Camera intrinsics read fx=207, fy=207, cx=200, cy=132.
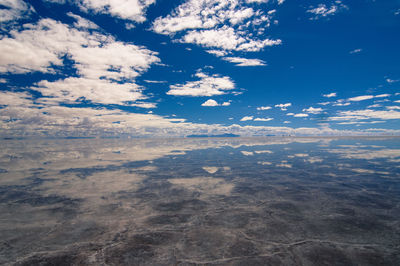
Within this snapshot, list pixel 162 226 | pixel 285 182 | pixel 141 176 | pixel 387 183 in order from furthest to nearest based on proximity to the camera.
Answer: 1. pixel 141 176
2. pixel 285 182
3. pixel 387 183
4. pixel 162 226

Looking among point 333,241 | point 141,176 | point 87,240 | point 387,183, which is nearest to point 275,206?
point 333,241

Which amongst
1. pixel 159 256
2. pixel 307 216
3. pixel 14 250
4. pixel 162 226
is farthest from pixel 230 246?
pixel 14 250

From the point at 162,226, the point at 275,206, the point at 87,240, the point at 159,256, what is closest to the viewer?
the point at 159,256

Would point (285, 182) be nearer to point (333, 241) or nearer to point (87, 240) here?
point (333, 241)

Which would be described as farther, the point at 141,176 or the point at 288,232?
the point at 141,176

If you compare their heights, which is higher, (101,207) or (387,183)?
(387,183)

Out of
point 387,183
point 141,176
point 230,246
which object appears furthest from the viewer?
point 141,176

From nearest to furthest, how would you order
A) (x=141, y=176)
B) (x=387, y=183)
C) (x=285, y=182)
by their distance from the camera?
(x=387, y=183), (x=285, y=182), (x=141, y=176)

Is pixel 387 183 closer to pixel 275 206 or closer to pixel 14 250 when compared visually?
pixel 275 206

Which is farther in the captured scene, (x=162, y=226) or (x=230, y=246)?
(x=162, y=226)
